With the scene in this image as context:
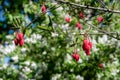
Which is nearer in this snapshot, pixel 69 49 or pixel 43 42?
pixel 69 49

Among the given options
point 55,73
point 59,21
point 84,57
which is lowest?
point 55,73

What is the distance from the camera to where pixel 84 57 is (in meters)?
10.8

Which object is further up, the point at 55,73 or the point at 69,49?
the point at 69,49

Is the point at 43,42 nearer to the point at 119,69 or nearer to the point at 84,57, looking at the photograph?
the point at 84,57

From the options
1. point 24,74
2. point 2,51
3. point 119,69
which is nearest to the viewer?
point 119,69

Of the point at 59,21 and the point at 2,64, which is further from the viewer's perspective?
the point at 2,64

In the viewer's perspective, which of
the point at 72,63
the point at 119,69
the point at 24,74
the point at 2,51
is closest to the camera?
the point at 119,69

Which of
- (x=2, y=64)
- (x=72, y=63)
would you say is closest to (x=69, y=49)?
(x=72, y=63)

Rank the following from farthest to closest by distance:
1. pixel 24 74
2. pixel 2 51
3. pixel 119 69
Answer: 1. pixel 2 51
2. pixel 24 74
3. pixel 119 69

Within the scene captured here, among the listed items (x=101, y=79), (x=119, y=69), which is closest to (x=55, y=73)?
(x=101, y=79)

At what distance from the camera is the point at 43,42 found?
39.9 feet

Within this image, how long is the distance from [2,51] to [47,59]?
1.41 meters

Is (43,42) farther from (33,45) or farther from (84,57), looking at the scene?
(84,57)

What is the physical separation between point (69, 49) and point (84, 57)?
508 millimetres
